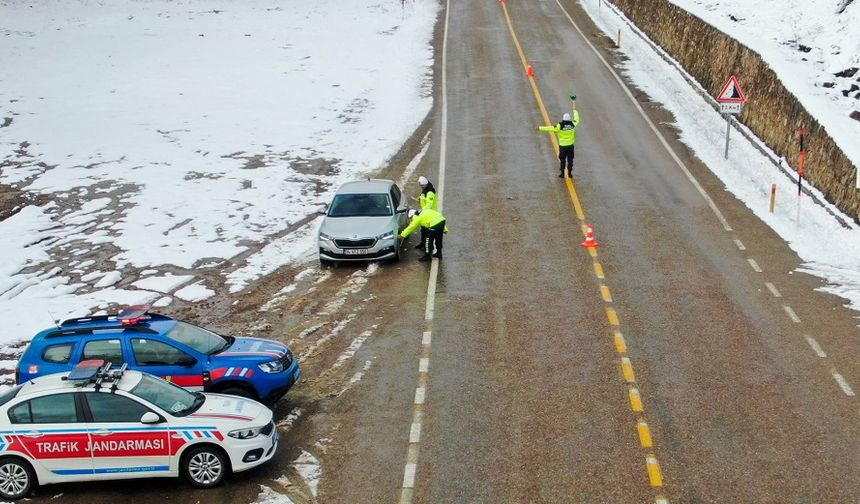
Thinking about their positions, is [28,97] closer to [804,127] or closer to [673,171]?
[673,171]

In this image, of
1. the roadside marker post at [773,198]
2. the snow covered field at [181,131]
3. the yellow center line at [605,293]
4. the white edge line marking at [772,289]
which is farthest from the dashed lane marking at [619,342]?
the roadside marker post at [773,198]

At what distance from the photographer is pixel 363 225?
2000 cm

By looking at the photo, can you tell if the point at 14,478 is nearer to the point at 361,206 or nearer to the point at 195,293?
the point at 195,293

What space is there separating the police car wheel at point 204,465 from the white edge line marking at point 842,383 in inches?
354

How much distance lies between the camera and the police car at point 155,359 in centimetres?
1292

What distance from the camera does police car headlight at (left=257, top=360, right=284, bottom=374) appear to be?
42.9 feet

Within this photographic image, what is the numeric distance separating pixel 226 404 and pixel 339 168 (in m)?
16.5

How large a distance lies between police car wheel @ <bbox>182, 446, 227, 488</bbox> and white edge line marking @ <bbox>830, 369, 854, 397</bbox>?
354 inches

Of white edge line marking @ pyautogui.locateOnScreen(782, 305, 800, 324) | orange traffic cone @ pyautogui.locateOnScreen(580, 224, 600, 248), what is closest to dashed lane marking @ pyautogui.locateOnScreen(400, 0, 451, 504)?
orange traffic cone @ pyautogui.locateOnScreen(580, 224, 600, 248)

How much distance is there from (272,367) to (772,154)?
59.6 feet

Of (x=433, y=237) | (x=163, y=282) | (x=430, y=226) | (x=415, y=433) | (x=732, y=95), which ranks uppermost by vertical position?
(x=732, y=95)

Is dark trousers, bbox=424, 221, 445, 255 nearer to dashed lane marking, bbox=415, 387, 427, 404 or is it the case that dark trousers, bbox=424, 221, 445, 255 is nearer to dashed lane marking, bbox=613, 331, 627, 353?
dashed lane marking, bbox=613, 331, 627, 353

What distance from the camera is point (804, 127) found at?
78.7 feet

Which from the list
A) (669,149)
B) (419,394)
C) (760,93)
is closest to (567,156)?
(669,149)
